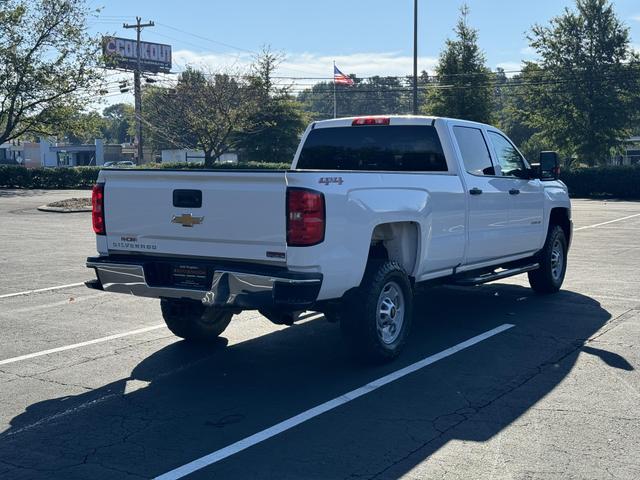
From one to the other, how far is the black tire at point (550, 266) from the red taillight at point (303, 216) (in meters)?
5.09

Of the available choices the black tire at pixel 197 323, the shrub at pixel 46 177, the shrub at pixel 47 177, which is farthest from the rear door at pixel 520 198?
the shrub at pixel 46 177

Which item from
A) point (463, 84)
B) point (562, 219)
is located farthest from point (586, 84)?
point (562, 219)

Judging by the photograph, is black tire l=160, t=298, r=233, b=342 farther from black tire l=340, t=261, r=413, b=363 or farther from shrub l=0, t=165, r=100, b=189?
shrub l=0, t=165, r=100, b=189

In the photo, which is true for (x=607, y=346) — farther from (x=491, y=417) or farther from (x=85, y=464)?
(x=85, y=464)

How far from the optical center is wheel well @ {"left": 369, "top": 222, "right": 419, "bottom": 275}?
7242 mm

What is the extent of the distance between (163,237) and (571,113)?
1801 inches

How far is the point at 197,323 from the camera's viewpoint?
299 inches

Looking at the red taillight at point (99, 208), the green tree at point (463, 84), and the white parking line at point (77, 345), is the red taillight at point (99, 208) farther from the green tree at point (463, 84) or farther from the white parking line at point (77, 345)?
the green tree at point (463, 84)

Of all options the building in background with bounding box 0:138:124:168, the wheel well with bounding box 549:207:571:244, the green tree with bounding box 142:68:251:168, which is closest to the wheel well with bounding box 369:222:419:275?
the wheel well with bounding box 549:207:571:244

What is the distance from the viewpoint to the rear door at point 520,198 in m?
9.20

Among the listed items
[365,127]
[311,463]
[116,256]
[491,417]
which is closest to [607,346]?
[491,417]

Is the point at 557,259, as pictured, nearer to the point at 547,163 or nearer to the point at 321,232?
the point at 547,163

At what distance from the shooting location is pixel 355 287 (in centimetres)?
654

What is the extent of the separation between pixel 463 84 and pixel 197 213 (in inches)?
1732
